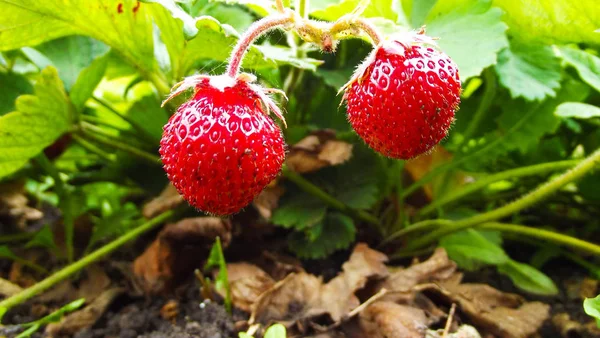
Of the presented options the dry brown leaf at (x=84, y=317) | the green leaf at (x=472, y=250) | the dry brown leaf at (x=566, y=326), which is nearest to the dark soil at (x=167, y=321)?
the dry brown leaf at (x=84, y=317)

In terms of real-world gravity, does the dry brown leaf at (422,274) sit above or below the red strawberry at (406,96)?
below

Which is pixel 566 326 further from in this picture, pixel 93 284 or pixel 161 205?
pixel 93 284

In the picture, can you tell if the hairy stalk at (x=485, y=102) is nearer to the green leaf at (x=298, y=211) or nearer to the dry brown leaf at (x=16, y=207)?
the green leaf at (x=298, y=211)

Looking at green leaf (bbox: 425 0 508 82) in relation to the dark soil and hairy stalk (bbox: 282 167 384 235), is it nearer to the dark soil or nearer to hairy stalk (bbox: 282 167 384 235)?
hairy stalk (bbox: 282 167 384 235)

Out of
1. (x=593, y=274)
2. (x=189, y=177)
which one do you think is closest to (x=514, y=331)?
(x=593, y=274)

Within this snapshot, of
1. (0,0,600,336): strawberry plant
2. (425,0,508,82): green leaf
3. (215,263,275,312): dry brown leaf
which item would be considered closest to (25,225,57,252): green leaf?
(0,0,600,336): strawberry plant

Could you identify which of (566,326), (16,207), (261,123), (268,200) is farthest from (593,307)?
(16,207)
